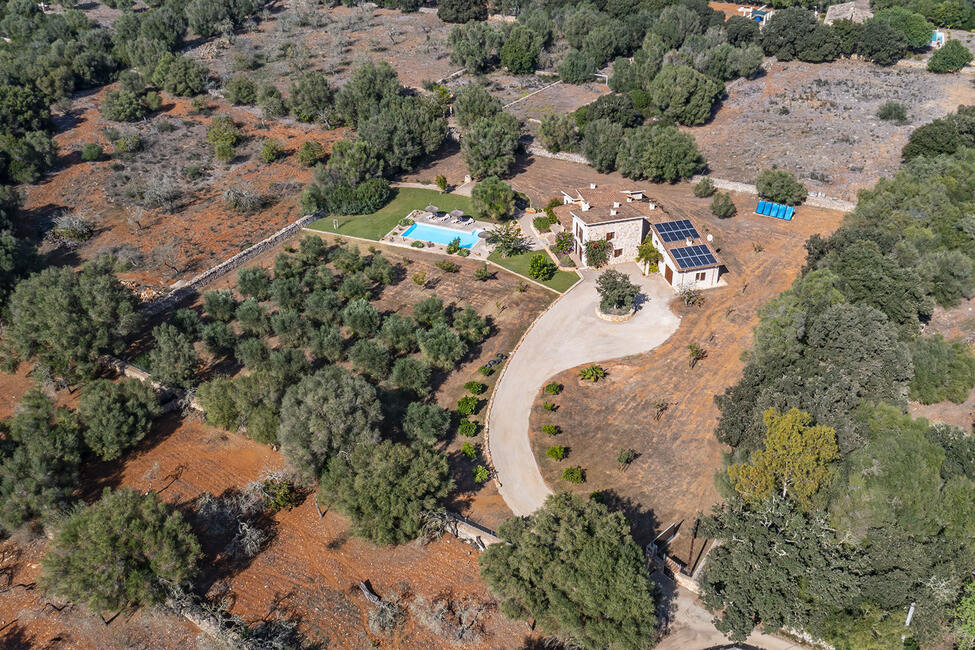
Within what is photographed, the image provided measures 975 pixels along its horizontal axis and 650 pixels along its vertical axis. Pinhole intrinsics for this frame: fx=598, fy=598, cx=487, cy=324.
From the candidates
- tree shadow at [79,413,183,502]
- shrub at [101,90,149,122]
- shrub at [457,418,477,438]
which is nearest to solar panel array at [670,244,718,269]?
shrub at [457,418,477,438]

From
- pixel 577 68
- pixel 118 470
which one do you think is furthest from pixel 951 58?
pixel 118 470

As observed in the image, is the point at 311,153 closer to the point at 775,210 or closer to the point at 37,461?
the point at 37,461

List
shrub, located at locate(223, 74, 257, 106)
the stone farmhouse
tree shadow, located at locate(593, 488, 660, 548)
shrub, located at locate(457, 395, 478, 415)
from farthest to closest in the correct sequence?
shrub, located at locate(223, 74, 257, 106), the stone farmhouse, shrub, located at locate(457, 395, 478, 415), tree shadow, located at locate(593, 488, 660, 548)

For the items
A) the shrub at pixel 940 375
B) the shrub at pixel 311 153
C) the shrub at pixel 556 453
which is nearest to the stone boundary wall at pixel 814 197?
the shrub at pixel 940 375

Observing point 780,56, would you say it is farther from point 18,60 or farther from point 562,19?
point 18,60

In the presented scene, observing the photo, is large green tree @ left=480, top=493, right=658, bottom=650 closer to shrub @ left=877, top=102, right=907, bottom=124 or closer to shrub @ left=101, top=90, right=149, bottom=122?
shrub @ left=877, top=102, right=907, bottom=124

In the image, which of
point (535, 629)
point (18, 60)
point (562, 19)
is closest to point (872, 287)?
point (535, 629)
